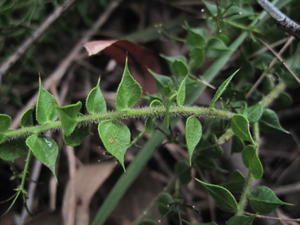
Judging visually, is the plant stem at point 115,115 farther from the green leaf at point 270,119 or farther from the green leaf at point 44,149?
the green leaf at point 270,119

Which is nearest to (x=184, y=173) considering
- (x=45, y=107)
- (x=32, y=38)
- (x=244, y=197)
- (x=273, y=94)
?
(x=244, y=197)

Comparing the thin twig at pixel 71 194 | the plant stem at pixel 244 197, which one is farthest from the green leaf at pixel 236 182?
the thin twig at pixel 71 194

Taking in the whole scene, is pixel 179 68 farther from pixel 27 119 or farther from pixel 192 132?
pixel 27 119

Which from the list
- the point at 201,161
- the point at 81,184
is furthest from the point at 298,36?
the point at 81,184

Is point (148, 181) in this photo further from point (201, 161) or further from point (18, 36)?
point (18, 36)

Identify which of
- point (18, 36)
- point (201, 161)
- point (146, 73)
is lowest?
point (201, 161)

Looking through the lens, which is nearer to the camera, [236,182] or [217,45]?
[236,182]
